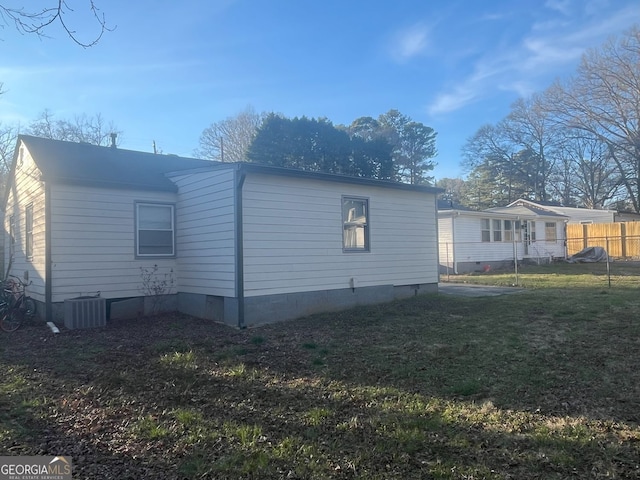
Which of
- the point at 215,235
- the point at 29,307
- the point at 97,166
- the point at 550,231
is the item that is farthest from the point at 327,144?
the point at 29,307

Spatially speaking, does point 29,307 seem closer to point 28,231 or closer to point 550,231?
point 28,231

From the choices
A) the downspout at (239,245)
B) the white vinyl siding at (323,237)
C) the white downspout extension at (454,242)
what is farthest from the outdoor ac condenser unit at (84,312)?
the white downspout extension at (454,242)

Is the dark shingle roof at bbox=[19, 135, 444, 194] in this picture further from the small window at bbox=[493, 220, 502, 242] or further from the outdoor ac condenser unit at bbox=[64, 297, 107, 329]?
the small window at bbox=[493, 220, 502, 242]

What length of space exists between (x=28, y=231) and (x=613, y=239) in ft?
93.9

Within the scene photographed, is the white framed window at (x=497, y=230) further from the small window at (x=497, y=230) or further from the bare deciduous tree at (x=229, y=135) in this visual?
the bare deciduous tree at (x=229, y=135)

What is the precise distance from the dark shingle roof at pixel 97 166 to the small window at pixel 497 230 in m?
16.4

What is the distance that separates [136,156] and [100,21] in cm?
856

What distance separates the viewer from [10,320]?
29.3ft

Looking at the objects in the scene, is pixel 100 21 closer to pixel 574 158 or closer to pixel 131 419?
pixel 131 419

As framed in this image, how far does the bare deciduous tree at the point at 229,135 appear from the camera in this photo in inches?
1363

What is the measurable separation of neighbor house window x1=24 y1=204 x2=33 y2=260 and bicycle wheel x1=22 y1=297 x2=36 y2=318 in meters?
1.04

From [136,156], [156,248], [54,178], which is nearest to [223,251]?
[156,248]

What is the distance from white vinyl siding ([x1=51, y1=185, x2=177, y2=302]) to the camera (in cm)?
879

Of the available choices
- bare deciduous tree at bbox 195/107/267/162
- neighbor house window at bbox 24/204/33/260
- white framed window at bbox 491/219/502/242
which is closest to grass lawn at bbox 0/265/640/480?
neighbor house window at bbox 24/204/33/260
